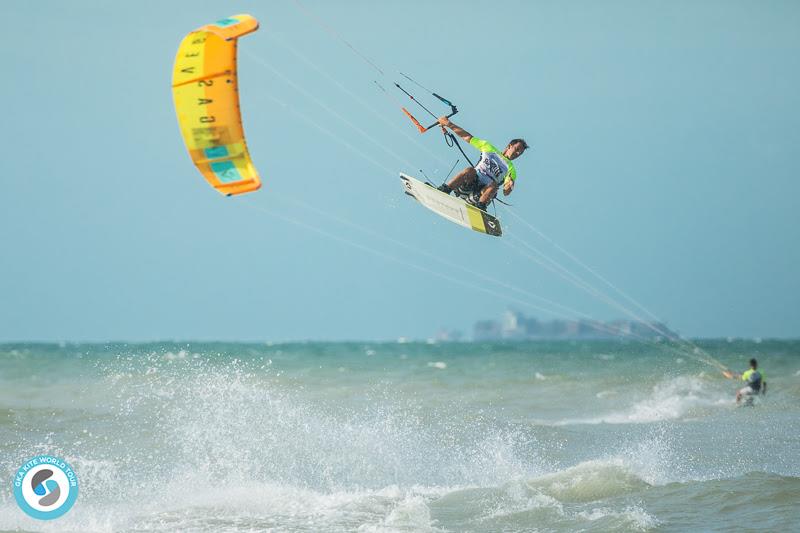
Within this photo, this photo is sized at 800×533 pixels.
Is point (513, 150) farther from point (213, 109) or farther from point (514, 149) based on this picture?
point (213, 109)

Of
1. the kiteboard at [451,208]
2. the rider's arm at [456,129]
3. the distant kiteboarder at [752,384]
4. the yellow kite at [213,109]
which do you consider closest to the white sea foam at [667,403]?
the distant kiteboarder at [752,384]

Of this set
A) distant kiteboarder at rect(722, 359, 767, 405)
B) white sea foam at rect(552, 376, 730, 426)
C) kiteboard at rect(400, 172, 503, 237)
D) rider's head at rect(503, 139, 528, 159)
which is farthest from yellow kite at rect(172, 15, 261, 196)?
distant kiteboarder at rect(722, 359, 767, 405)

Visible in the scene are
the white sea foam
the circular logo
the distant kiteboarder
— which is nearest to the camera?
the circular logo

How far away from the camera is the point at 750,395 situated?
60.0ft

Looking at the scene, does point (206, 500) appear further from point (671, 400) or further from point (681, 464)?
point (671, 400)

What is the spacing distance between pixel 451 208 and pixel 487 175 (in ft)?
1.82

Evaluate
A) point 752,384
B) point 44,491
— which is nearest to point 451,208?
point 44,491

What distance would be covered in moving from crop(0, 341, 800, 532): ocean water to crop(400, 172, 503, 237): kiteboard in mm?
2900

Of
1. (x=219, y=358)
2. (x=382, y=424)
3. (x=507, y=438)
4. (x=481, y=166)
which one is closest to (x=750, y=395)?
(x=507, y=438)

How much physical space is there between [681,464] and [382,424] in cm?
510

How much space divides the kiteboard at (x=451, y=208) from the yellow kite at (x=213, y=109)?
2062 millimetres

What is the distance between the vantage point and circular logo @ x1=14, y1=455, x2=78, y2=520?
A: 9516mm

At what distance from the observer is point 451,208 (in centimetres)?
1141

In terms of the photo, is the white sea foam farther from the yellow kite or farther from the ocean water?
the yellow kite
